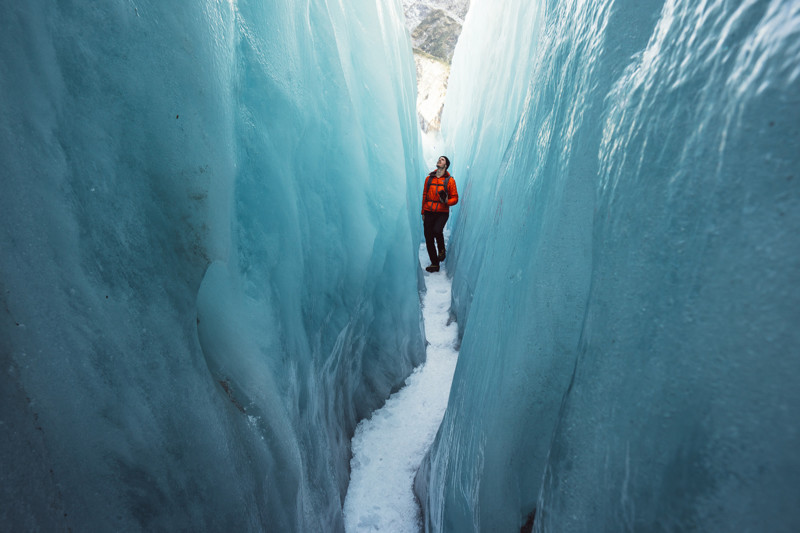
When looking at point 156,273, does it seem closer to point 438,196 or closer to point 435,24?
point 438,196

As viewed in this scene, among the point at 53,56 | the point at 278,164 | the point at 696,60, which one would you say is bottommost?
the point at 278,164

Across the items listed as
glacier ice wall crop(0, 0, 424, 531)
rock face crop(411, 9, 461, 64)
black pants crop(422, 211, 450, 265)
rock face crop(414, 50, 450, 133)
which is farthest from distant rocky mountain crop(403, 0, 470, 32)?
glacier ice wall crop(0, 0, 424, 531)

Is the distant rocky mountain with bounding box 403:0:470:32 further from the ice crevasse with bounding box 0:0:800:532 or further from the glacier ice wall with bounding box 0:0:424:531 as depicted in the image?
the ice crevasse with bounding box 0:0:800:532

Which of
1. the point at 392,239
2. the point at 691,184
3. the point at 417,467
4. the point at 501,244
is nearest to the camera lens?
the point at 691,184

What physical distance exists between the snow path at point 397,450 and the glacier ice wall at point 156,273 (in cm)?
22

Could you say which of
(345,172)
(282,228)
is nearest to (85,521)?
(282,228)

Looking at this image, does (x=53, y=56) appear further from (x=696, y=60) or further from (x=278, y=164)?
(x=696, y=60)

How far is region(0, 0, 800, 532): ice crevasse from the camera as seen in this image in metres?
0.46

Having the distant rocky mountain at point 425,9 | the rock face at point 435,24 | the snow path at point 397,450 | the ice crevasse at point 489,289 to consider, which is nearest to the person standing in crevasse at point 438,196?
the snow path at point 397,450

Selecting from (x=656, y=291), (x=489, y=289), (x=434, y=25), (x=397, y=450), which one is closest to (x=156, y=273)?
Answer: (x=656, y=291)

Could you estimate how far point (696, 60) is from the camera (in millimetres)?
576

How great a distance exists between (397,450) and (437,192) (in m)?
3.33

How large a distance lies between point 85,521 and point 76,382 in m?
0.25

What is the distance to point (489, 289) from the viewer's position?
163 centimetres
